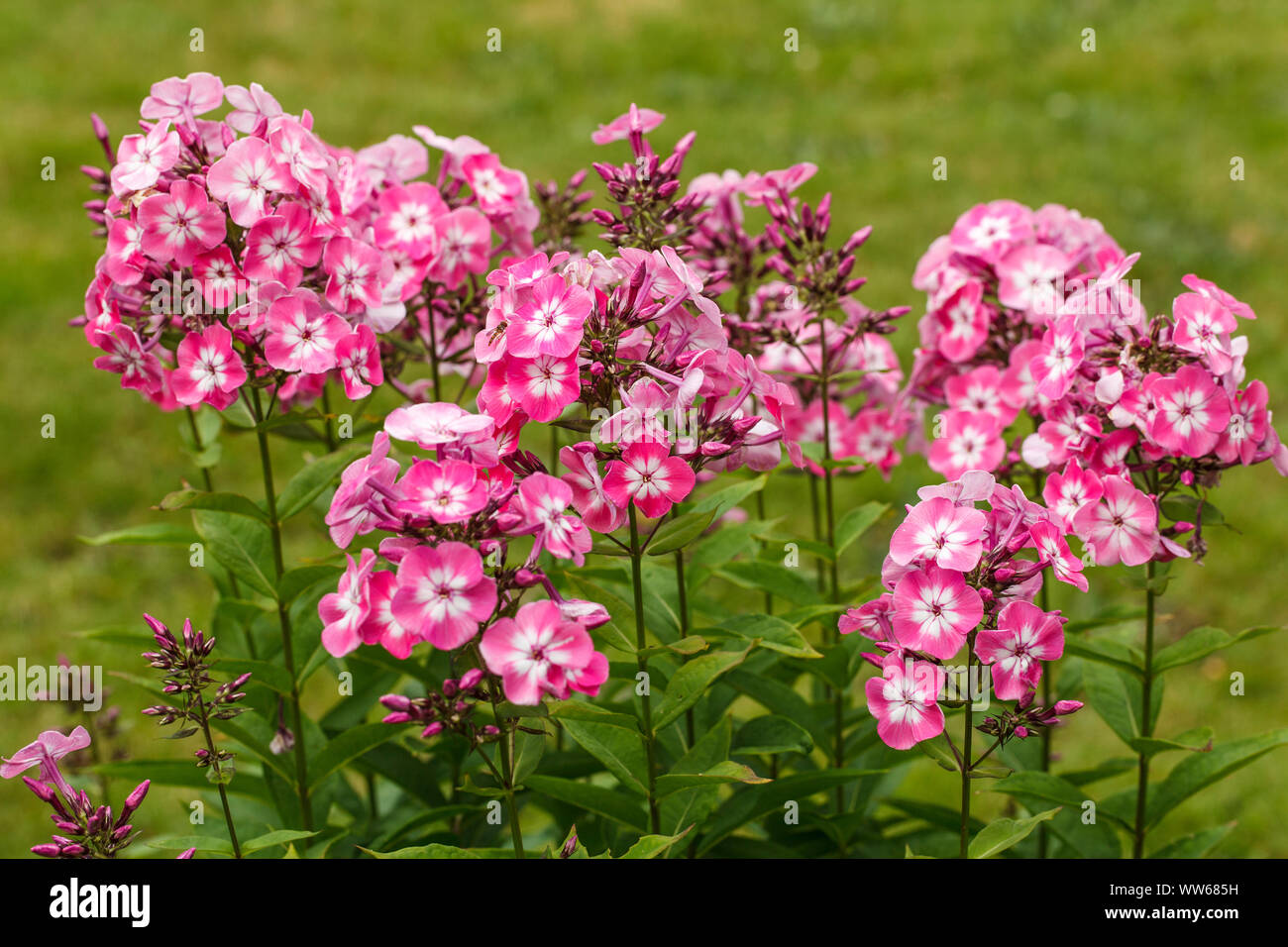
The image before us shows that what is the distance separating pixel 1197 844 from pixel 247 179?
2447mm

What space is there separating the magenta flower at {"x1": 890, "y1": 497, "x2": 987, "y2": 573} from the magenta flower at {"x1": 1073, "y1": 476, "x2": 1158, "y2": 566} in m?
0.40

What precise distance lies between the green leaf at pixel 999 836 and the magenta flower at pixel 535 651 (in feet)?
2.63

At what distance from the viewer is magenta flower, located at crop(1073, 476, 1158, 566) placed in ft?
7.73

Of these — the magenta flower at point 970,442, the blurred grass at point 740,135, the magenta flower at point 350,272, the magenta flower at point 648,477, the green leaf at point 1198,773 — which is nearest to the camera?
the magenta flower at point 648,477

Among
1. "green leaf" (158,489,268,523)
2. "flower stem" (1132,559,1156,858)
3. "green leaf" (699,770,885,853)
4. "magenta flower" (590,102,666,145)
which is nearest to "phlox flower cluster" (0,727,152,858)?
"green leaf" (158,489,268,523)

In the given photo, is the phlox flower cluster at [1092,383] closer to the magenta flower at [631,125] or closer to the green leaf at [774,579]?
the green leaf at [774,579]

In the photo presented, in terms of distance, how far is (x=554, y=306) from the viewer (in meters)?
2.03

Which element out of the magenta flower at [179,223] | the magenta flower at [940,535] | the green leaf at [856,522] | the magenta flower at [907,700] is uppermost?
the magenta flower at [179,223]

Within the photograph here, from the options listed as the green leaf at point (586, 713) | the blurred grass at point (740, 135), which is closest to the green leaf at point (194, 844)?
the green leaf at point (586, 713)

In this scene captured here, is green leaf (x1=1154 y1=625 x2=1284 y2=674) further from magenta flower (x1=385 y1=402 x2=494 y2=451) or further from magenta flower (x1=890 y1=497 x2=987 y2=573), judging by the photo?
magenta flower (x1=385 y1=402 x2=494 y2=451)

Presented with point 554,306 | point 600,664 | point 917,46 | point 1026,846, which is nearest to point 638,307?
point 554,306

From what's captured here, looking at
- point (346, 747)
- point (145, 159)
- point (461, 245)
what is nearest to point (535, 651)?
point (346, 747)

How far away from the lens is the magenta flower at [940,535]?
202cm

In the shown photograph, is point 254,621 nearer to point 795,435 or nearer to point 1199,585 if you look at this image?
point 795,435
